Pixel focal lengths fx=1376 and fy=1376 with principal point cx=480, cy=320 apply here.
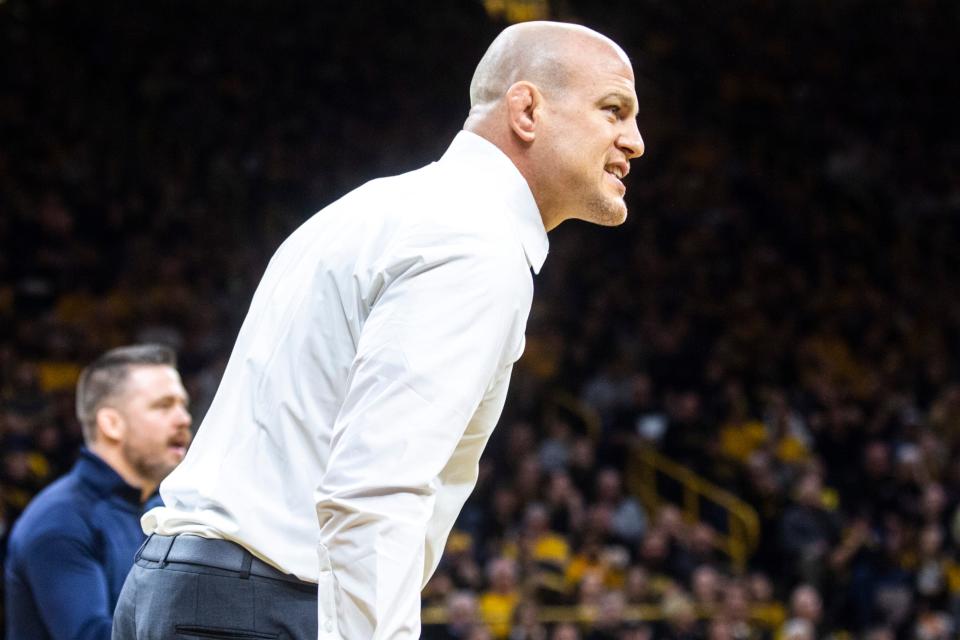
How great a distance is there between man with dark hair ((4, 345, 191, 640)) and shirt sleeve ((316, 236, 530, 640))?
5.38 ft

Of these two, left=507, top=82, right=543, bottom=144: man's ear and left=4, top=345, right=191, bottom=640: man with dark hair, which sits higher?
left=507, top=82, right=543, bottom=144: man's ear

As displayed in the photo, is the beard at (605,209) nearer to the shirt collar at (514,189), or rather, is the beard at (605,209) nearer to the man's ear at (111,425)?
the shirt collar at (514,189)

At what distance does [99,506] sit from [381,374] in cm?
196

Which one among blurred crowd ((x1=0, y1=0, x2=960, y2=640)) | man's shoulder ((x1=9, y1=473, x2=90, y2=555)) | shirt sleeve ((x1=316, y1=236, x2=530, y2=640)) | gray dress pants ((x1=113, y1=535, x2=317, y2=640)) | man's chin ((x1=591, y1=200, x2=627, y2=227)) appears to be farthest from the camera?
blurred crowd ((x1=0, y1=0, x2=960, y2=640))

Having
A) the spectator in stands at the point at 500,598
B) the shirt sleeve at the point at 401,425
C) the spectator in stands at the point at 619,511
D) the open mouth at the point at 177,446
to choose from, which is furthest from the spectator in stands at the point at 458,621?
the shirt sleeve at the point at 401,425

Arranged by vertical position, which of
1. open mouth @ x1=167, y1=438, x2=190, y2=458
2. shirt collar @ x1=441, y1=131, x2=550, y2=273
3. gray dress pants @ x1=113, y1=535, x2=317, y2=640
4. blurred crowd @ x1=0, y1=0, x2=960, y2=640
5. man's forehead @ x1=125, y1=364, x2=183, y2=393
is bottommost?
gray dress pants @ x1=113, y1=535, x2=317, y2=640

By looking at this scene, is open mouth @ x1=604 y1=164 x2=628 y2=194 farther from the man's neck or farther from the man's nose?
the man's neck

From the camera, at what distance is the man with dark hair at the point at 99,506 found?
10.5 feet

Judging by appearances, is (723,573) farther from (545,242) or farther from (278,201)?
(545,242)

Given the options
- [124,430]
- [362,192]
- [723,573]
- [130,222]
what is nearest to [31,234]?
[130,222]

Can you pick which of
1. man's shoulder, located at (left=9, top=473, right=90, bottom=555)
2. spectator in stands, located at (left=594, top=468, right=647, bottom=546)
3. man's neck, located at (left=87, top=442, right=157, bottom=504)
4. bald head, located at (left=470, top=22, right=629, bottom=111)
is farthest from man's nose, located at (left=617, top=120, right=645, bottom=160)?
spectator in stands, located at (left=594, top=468, right=647, bottom=546)

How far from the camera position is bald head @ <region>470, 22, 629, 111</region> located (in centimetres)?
209

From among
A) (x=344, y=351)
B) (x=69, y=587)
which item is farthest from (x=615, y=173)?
(x=69, y=587)

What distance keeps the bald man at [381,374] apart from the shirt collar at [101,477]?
1.51 m
